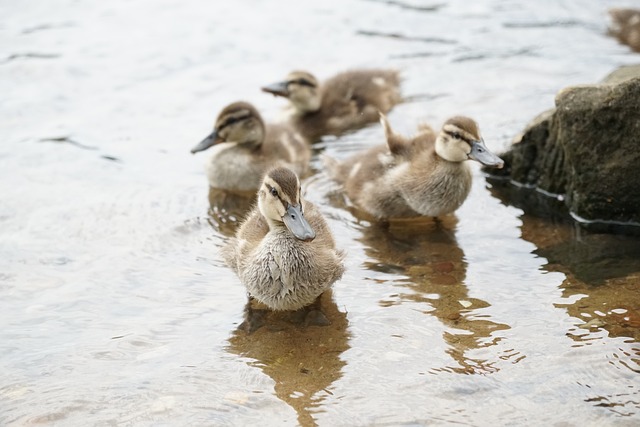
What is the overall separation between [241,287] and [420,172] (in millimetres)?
1570

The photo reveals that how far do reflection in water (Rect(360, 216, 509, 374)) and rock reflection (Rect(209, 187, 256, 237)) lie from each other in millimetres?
931

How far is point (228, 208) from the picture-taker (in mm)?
6680

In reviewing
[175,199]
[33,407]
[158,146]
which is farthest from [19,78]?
[33,407]

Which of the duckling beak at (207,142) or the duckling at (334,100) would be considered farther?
the duckling at (334,100)

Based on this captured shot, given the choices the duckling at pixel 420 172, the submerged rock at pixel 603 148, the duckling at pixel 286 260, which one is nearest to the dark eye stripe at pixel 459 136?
the duckling at pixel 420 172

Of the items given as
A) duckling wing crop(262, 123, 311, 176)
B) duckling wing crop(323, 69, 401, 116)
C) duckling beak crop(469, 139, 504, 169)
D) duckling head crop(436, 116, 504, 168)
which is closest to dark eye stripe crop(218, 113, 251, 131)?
duckling wing crop(262, 123, 311, 176)

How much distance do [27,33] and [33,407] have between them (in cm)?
→ 681

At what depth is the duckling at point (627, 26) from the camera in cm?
932

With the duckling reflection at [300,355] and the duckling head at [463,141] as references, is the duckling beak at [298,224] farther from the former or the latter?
the duckling head at [463,141]

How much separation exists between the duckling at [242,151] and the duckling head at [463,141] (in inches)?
62.9

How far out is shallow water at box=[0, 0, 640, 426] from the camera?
393 centimetres

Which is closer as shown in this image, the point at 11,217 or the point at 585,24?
the point at 11,217

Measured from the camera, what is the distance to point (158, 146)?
7.49 m

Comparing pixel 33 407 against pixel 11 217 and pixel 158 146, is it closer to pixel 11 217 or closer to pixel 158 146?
pixel 11 217
